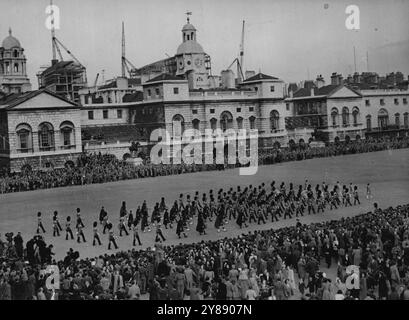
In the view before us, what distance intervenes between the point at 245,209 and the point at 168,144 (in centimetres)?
2913

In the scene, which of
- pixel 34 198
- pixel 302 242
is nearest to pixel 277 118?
pixel 34 198

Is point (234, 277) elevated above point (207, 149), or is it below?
below

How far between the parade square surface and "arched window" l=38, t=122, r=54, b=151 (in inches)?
386

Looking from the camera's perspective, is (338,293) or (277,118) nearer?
(338,293)

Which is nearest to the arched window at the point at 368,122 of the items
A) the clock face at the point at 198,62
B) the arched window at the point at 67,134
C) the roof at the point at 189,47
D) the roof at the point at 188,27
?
the clock face at the point at 198,62

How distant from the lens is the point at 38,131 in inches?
1950

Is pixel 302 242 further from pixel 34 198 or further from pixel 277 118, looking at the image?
pixel 277 118

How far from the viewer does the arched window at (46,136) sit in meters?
49.7

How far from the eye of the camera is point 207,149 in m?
56.6

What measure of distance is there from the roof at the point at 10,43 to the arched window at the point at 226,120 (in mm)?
31576

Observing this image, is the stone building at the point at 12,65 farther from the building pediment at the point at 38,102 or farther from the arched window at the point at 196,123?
the building pediment at the point at 38,102

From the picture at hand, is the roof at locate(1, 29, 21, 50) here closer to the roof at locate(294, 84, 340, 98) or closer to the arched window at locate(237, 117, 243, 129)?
the arched window at locate(237, 117, 243, 129)

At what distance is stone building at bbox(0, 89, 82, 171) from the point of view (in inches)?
1900

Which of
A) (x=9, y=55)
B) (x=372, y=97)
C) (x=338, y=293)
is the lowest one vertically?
(x=338, y=293)
